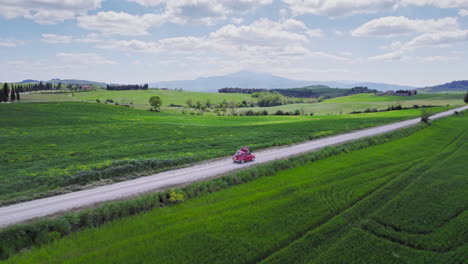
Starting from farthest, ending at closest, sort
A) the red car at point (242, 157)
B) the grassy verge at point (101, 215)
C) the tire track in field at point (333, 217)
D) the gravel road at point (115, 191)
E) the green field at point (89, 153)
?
1. the red car at point (242, 157)
2. the green field at point (89, 153)
3. the gravel road at point (115, 191)
4. the grassy verge at point (101, 215)
5. the tire track in field at point (333, 217)

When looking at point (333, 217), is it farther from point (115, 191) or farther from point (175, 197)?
point (115, 191)

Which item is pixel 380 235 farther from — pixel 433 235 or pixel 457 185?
pixel 457 185

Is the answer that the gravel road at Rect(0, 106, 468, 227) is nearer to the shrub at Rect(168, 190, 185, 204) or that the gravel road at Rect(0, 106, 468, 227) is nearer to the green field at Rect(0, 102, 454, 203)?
the green field at Rect(0, 102, 454, 203)

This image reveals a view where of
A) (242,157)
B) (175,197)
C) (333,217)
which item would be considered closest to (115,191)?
(175,197)

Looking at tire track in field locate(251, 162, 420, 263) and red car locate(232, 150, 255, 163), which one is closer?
tire track in field locate(251, 162, 420, 263)

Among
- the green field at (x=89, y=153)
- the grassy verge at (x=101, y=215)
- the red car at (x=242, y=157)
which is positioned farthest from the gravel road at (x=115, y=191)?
the grassy verge at (x=101, y=215)

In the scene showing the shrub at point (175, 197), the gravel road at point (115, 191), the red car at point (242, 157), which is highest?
the red car at point (242, 157)

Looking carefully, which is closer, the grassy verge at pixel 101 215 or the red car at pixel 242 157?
the grassy verge at pixel 101 215

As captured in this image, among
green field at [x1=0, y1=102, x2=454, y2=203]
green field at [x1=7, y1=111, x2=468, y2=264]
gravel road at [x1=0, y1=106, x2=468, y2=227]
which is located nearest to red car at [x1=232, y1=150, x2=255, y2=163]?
gravel road at [x1=0, y1=106, x2=468, y2=227]

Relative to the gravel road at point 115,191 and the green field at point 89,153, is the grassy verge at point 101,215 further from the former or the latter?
the green field at point 89,153
